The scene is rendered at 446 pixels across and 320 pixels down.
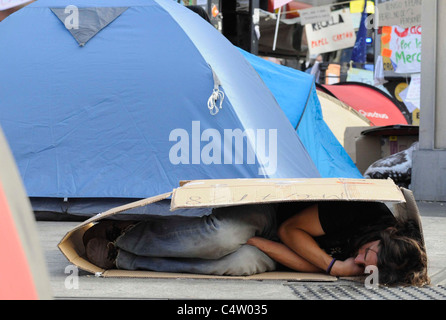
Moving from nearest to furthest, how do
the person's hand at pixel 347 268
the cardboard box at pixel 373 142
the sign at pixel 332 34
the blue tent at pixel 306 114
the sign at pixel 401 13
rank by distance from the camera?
1. the person's hand at pixel 347 268
2. the blue tent at pixel 306 114
3. the cardboard box at pixel 373 142
4. the sign at pixel 401 13
5. the sign at pixel 332 34

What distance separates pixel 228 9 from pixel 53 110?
6.29 m

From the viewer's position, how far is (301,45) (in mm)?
15656

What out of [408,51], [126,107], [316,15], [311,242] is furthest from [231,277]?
[408,51]

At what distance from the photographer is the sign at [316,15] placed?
43.0 feet

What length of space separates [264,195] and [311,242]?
0.33 m

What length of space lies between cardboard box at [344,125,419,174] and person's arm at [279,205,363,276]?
5.13m

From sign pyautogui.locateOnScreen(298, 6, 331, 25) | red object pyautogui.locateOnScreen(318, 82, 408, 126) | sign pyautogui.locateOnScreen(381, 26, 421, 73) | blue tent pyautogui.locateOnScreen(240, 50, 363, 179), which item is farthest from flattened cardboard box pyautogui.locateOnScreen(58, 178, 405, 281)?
sign pyautogui.locateOnScreen(381, 26, 421, 73)

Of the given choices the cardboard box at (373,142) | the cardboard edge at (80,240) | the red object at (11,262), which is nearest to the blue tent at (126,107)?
the cardboard edge at (80,240)

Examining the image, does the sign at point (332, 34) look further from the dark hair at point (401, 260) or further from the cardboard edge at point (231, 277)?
the dark hair at point (401, 260)

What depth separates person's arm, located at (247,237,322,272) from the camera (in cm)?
307

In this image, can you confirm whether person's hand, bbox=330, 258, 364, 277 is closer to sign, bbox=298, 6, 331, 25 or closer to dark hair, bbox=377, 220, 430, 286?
dark hair, bbox=377, 220, 430, 286

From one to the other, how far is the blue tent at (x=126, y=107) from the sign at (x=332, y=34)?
8318mm

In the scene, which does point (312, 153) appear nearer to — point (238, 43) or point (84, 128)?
point (84, 128)
